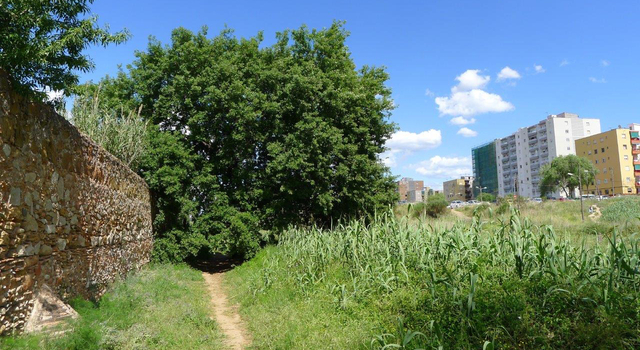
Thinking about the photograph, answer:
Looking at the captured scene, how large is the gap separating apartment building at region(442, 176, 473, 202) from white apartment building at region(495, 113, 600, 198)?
11374mm

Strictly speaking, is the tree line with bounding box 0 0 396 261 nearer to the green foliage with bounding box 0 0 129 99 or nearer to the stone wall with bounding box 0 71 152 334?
the stone wall with bounding box 0 71 152 334

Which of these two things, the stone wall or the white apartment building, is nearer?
the stone wall

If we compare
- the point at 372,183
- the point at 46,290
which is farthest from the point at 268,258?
the point at 46,290

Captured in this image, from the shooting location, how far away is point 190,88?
14219 millimetres

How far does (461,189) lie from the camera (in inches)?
4688

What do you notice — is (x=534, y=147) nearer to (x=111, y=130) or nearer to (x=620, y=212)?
(x=620, y=212)

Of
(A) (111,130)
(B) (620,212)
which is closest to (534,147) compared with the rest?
(B) (620,212)

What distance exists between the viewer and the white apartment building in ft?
283

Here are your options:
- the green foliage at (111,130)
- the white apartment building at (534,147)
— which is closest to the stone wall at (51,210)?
the green foliage at (111,130)

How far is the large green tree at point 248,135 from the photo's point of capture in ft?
45.2

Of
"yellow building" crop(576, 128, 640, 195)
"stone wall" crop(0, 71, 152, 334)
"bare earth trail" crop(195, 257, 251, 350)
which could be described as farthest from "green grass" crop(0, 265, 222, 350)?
"yellow building" crop(576, 128, 640, 195)

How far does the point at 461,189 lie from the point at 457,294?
121 m

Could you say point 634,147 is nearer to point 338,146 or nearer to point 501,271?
point 338,146

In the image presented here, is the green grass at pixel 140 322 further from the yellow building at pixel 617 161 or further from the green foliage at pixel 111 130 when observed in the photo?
the yellow building at pixel 617 161
